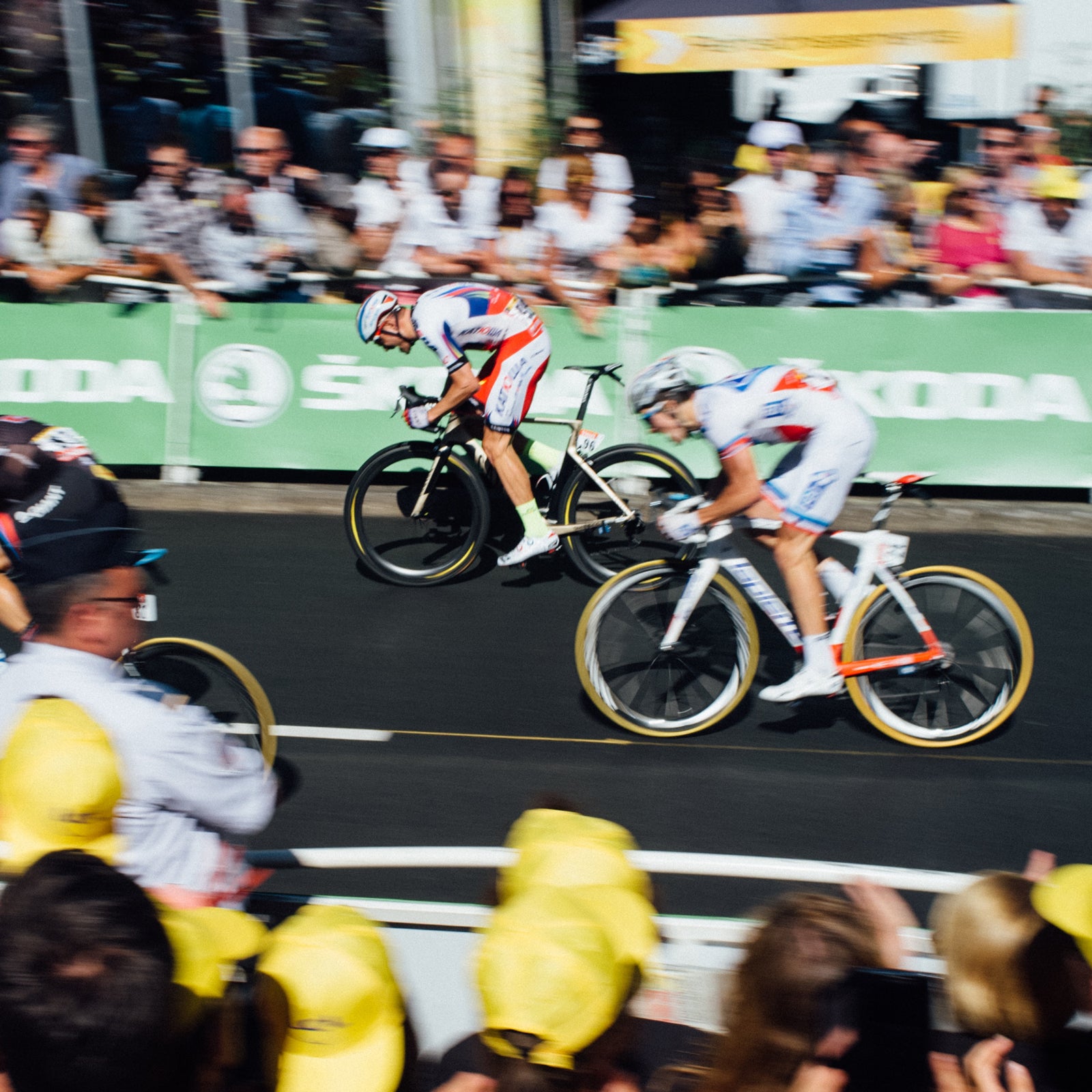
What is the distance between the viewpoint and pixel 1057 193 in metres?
9.01

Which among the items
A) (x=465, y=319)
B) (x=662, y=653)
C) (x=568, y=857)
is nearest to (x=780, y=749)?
(x=662, y=653)

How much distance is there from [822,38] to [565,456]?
19.6ft

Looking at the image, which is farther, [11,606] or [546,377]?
[546,377]

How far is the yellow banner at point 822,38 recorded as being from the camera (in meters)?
10.9

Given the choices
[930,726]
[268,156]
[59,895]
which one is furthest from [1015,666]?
[268,156]

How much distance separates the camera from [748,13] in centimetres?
1134

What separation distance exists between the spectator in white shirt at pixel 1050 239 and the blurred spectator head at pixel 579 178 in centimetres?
300

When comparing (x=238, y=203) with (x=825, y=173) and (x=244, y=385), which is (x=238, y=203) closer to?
(x=244, y=385)

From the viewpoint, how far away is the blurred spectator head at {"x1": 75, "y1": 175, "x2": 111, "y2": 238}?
31.0 ft

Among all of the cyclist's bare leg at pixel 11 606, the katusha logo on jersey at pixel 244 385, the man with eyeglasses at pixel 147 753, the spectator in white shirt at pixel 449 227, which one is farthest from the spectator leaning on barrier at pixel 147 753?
the spectator in white shirt at pixel 449 227

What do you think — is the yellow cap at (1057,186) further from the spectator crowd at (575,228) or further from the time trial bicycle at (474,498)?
the time trial bicycle at (474,498)

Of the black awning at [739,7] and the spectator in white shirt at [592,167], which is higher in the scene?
the black awning at [739,7]

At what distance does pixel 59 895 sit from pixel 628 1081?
3.20ft

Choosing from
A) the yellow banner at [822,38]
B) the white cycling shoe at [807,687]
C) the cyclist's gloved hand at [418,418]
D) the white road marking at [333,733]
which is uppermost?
the yellow banner at [822,38]
